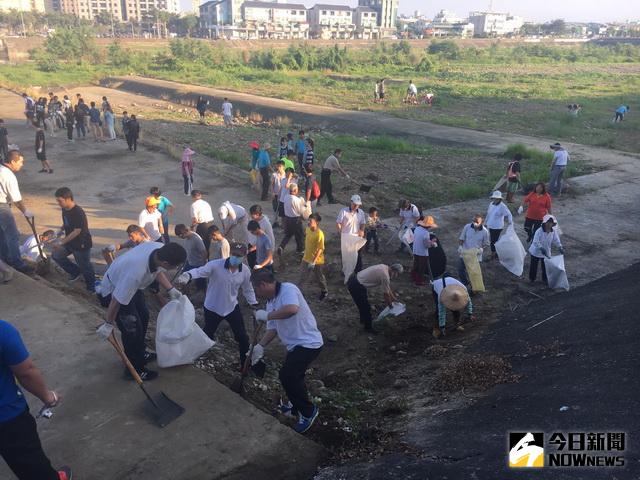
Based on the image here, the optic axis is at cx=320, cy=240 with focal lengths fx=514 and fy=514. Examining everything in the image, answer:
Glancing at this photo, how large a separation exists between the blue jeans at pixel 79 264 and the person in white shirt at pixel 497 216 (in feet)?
21.2

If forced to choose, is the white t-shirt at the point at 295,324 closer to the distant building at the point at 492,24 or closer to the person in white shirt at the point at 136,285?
the person in white shirt at the point at 136,285

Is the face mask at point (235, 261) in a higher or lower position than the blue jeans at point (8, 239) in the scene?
higher

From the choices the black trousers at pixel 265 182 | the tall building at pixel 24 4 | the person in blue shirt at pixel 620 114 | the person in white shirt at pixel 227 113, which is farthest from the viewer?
the tall building at pixel 24 4

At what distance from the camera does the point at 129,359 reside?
→ 485cm

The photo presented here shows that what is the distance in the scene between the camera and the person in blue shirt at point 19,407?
2.98m

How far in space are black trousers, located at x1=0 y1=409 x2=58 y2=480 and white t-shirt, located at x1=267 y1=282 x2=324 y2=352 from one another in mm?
1928

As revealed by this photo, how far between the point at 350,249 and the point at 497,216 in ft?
9.37

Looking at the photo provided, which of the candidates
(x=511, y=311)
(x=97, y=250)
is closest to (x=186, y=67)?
(x=97, y=250)

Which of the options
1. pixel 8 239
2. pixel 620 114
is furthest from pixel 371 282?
pixel 620 114

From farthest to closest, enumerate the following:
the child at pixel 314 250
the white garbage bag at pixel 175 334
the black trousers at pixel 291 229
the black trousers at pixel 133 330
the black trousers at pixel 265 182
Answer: the black trousers at pixel 265 182, the black trousers at pixel 291 229, the child at pixel 314 250, the white garbage bag at pixel 175 334, the black trousers at pixel 133 330

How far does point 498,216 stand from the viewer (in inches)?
351

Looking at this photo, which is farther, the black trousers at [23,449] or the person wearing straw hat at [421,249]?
the person wearing straw hat at [421,249]

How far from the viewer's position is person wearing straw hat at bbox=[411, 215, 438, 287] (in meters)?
7.82

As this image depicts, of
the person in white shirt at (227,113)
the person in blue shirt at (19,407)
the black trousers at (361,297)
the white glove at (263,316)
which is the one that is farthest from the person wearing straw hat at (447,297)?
the person in white shirt at (227,113)
